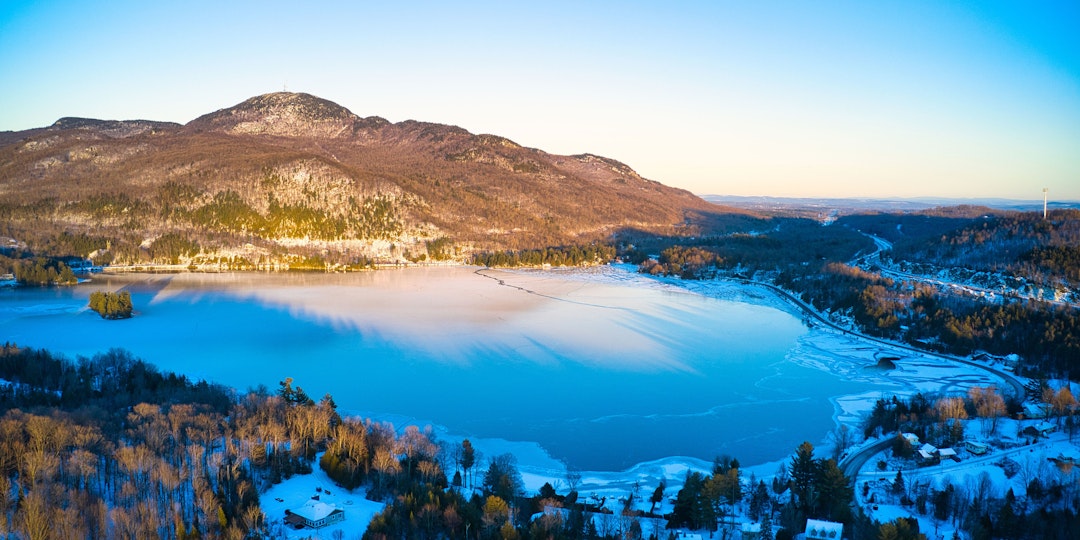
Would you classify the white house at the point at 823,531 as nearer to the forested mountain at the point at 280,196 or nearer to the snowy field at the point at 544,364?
the snowy field at the point at 544,364

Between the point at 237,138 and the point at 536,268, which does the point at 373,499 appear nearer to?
the point at 536,268

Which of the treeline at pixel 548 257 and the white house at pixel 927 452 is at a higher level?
the treeline at pixel 548 257

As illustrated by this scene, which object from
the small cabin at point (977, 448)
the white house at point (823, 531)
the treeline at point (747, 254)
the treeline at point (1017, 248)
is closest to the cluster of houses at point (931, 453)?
the small cabin at point (977, 448)

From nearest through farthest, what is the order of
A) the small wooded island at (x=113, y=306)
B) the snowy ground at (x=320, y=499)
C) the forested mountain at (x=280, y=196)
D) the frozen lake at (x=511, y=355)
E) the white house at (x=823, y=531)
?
the snowy ground at (x=320, y=499) → the white house at (x=823, y=531) → the frozen lake at (x=511, y=355) → the small wooded island at (x=113, y=306) → the forested mountain at (x=280, y=196)

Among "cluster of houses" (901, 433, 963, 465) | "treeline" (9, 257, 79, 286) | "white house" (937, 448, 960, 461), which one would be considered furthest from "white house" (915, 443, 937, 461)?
"treeline" (9, 257, 79, 286)

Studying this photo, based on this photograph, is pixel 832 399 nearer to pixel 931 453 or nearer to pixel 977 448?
pixel 977 448

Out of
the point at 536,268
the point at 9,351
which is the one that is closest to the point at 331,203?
the point at 536,268

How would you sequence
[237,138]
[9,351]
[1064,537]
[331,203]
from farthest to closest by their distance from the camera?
[237,138] → [331,203] → [9,351] → [1064,537]
